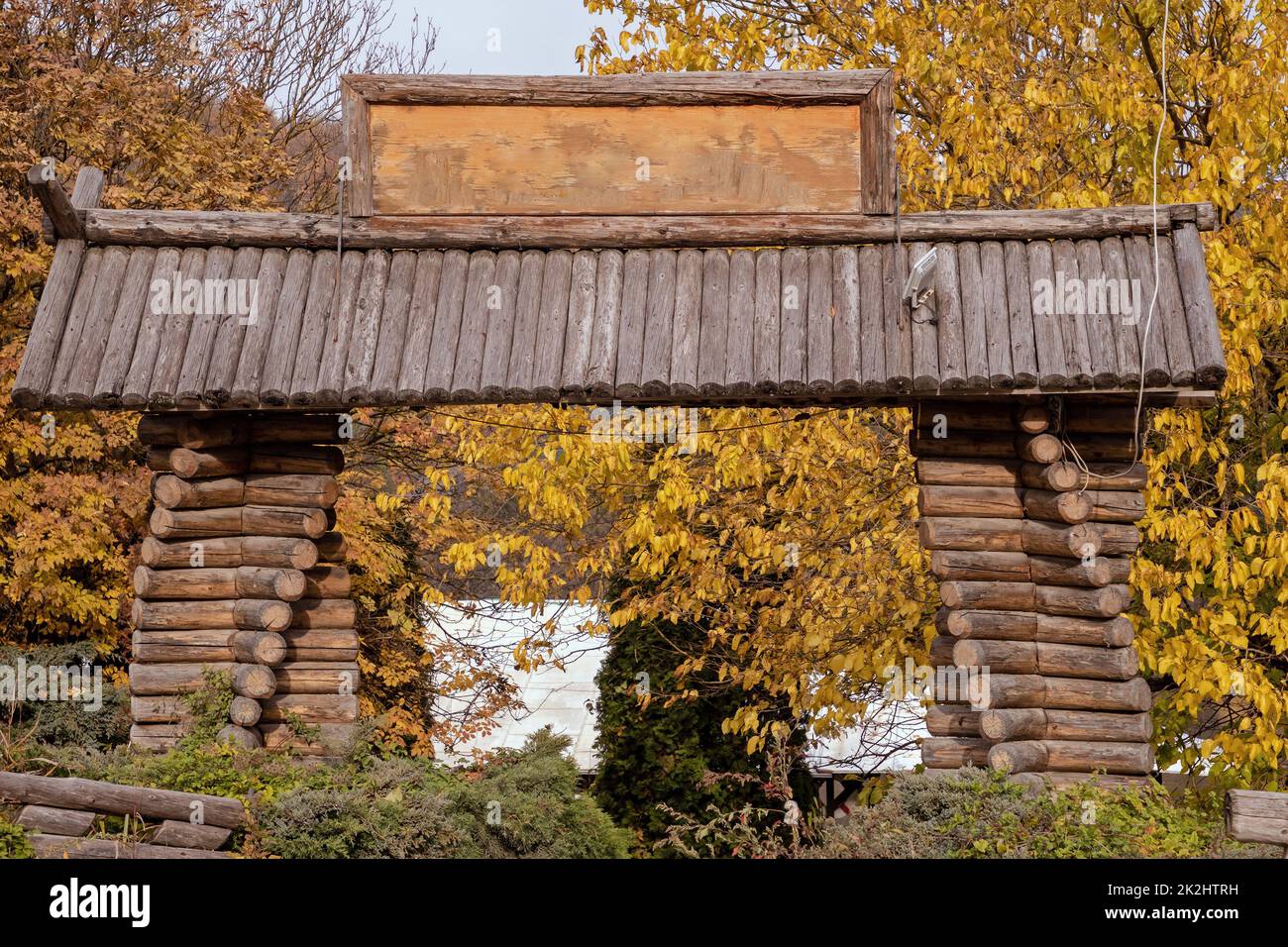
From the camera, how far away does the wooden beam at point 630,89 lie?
8.95 metres

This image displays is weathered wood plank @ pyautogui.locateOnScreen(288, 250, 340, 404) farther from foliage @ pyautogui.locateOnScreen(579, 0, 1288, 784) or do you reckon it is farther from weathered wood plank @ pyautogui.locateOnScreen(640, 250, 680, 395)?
foliage @ pyautogui.locateOnScreen(579, 0, 1288, 784)

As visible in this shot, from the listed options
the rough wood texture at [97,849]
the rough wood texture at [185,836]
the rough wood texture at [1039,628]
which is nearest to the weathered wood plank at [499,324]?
the rough wood texture at [185,836]

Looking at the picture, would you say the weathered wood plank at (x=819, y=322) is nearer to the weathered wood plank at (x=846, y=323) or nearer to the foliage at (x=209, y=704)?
the weathered wood plank at (x=846, y=323)

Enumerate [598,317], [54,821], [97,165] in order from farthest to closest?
[97,165] < [598,317] < [54,821]

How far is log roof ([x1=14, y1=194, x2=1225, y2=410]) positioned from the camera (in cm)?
841

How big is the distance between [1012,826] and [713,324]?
350cm

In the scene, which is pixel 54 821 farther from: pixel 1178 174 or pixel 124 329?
pixel 1178 174

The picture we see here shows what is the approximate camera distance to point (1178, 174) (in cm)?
1273

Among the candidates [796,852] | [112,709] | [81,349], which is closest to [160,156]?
[112,709]

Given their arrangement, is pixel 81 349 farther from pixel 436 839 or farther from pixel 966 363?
pixel 966 363

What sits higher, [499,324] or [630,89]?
[630,89]

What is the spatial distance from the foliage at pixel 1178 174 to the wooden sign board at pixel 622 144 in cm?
281

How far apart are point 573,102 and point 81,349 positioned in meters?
3.54

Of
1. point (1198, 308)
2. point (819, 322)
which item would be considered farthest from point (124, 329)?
point (1198, 308)
